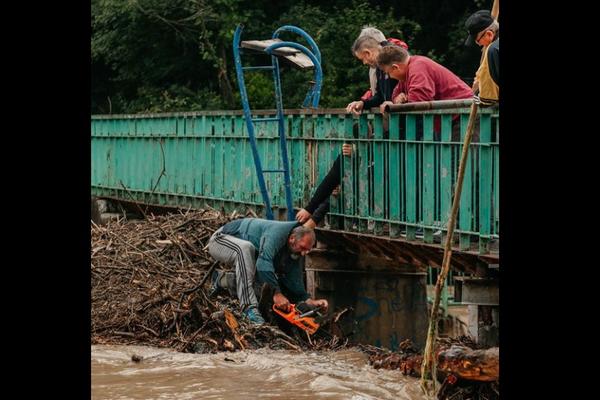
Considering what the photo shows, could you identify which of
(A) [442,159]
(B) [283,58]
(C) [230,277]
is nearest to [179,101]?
(B) [283,58]

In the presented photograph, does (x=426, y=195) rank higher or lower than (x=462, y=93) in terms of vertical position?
lower

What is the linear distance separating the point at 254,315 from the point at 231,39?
18251 millimetres

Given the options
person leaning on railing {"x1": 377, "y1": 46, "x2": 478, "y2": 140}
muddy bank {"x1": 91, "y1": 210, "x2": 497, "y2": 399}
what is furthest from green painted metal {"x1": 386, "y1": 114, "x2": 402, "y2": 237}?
muddy bank {"x1": 91, "y1": 210, "x2": 497, "y2": 399}

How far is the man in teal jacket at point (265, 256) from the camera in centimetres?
1216

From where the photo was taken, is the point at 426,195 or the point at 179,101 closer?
the point at 426,195

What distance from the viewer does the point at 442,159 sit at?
11.2 m

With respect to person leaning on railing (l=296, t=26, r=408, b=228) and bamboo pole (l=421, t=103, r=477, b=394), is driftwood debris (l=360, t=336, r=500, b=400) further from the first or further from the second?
person leaning on railing (l=296, t=26, r=408, b=228)

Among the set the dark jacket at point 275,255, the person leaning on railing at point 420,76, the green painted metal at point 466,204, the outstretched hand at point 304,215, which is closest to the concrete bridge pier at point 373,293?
the outstretched hand at point 304,215

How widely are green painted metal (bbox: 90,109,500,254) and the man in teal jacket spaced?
946 millimetres

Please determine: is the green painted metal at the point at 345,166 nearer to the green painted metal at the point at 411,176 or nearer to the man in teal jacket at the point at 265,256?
the green painted metal at the point at 411,176

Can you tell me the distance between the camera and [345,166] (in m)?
13.6
